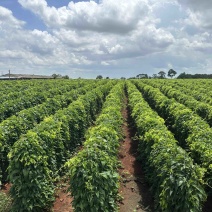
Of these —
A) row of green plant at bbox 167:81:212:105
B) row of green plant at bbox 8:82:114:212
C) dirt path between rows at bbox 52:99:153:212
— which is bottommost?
dirt path between rows at bbox 52:99:153:212

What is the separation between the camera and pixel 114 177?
7.43 m

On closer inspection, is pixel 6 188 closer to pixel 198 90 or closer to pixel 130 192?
pixel 130 192

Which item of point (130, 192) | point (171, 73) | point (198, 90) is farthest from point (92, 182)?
point (171, 73)

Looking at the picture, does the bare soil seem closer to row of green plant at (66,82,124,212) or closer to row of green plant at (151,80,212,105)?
row of green plant at (66,82,124,212)

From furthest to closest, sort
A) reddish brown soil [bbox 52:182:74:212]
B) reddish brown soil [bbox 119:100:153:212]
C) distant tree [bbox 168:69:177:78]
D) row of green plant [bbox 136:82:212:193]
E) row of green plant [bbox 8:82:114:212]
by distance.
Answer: distant tree [bbox 168:69:177:78] → reddish brown soil [bbox 119:100:153:212] → reddish brown soil [bbox 52:182:74:212] → row of green plant [bbox 136:82:212:193] → row of green plant [bbox 8:82:114:212]

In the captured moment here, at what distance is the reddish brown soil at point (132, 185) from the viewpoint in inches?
342

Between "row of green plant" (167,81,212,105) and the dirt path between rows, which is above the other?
"row of green plant" (167,81,212,105)

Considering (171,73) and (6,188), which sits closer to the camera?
(6,188)

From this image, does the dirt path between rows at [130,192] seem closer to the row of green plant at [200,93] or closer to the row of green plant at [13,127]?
the row of green plant at [13,127]

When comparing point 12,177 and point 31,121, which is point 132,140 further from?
point 12,177

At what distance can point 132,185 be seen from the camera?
10.2 m

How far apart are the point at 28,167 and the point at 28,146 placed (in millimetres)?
572

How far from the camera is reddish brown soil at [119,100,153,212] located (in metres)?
8.68

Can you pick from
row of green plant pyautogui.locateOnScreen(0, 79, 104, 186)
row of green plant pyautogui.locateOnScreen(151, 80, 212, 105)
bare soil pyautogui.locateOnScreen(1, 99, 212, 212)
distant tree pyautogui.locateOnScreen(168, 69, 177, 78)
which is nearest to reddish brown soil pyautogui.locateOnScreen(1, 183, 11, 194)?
bare soil pyautogui.locateOnScreen(1, 99, 212, 212)
